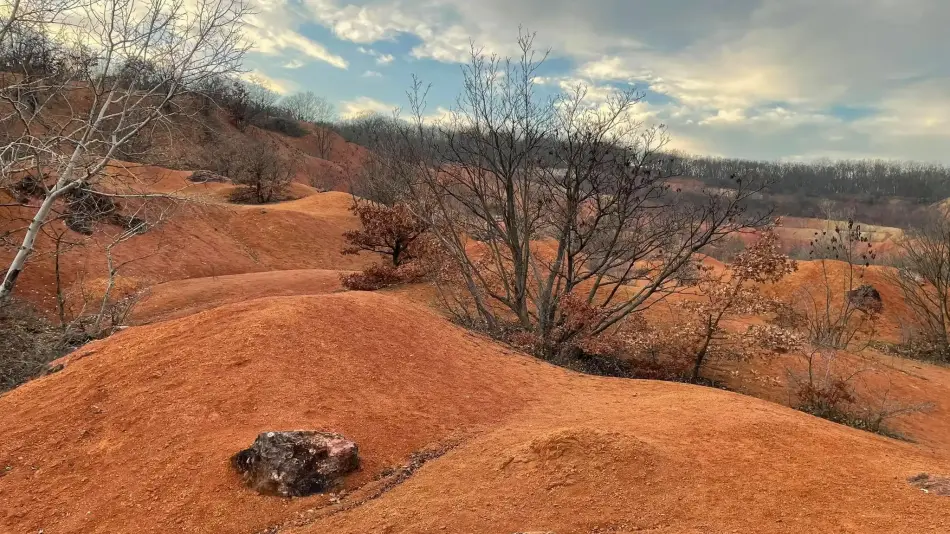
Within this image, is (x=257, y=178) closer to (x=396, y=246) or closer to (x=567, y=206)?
(x=396, y=246)

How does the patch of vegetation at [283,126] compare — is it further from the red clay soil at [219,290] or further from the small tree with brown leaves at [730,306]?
the small tree with brown leaves at [730,306]

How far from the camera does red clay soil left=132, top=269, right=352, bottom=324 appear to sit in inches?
420

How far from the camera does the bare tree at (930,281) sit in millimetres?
16797

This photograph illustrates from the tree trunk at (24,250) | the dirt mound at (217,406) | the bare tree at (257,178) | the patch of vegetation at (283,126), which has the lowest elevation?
the dirt mound at (217,406)

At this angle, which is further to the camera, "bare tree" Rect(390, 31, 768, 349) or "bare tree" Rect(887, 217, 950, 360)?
"bare tree" Rect(887, 217, 950, 360)

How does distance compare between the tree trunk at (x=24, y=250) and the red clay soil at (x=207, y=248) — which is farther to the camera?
the red clay soil at (x=207, y=248)

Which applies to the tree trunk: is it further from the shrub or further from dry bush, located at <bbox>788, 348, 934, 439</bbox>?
dry bush, located at <bbox>788, 348, 934, 439</bbox>

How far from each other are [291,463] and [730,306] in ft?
27.4

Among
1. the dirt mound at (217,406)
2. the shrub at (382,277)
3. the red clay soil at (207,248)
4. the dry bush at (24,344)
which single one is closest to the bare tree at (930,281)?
the shrub at (382,277)

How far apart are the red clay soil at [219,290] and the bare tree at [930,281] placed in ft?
60.6

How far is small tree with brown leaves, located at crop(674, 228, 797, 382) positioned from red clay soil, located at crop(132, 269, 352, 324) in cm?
839

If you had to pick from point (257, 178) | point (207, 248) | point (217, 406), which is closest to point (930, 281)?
point (217, 406)

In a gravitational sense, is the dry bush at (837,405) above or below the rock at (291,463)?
below

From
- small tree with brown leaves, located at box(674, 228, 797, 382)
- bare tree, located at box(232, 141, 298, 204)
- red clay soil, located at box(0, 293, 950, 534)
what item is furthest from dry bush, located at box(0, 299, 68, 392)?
bare tree, located at box(232, 141, 298, 204)
